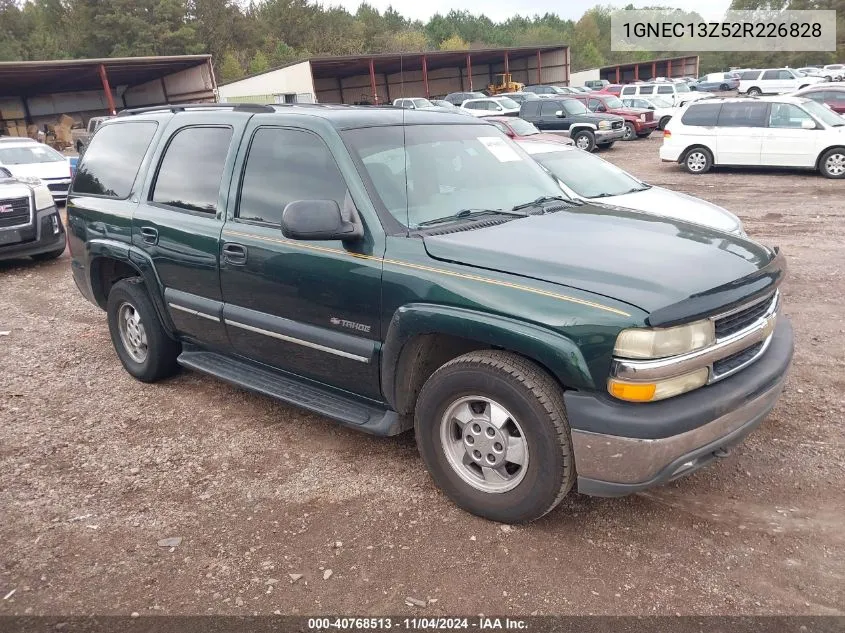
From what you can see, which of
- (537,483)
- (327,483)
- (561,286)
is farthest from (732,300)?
(327,483)

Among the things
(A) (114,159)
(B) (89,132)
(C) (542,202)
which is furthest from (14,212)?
(C) (542,202)

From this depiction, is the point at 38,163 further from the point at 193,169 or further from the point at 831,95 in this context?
the point at 831,95

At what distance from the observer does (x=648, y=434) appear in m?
2.61

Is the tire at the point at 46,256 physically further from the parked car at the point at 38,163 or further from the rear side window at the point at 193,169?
the rear side window at the point at 193,169

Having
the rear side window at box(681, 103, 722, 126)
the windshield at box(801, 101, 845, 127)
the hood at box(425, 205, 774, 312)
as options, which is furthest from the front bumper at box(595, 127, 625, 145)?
the hood at box(425, 205, 774, 312)

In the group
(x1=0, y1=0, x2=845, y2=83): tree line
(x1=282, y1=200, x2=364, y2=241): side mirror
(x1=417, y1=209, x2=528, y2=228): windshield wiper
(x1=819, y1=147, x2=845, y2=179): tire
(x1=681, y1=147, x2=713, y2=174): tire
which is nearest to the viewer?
(x1=282, y1=200, x2=364, y2=241): side mirror

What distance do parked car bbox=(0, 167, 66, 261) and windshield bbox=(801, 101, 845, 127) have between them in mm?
14121

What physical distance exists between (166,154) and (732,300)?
11.9ft

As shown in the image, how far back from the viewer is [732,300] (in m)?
2.81

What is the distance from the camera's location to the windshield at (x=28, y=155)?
1397cm

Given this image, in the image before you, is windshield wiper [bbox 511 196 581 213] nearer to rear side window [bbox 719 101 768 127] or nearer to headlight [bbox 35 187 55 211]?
headlight [bbox 35 187 55 211]

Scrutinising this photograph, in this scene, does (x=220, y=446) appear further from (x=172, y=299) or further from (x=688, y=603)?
(x=688, y=603)

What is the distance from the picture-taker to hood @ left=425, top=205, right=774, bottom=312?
2.76 m

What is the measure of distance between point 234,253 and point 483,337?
174cm
